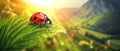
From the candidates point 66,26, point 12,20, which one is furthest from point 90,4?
point 12,20

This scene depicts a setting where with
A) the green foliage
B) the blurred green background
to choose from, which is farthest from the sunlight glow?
the green foliage

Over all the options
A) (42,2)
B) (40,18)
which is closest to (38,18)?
(40,18)

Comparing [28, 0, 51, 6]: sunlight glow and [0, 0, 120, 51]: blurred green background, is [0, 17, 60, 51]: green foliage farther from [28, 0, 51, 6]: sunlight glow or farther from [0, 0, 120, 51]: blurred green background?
[28, 0, 51, 6]: sunlight glow

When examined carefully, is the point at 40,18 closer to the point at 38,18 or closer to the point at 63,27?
the point at 38,18

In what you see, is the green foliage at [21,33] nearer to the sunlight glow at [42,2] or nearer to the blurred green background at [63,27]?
the blurred green background at [63,27]

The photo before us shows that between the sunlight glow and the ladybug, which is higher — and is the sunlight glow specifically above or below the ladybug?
above

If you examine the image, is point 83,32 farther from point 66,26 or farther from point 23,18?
point 23,18
